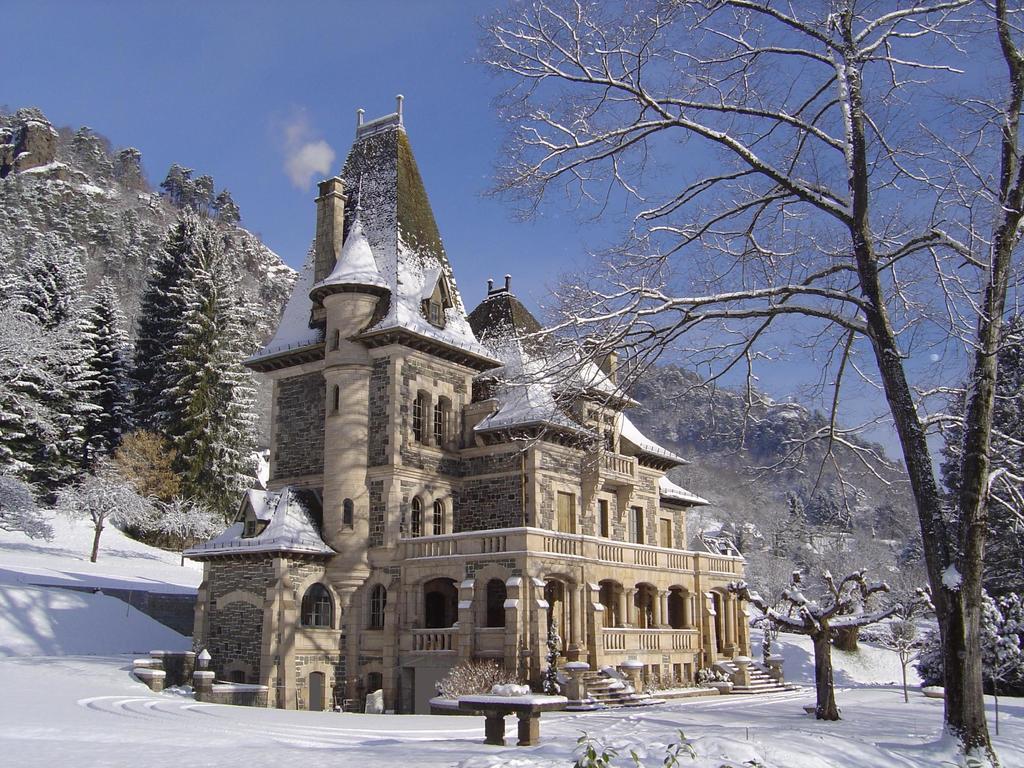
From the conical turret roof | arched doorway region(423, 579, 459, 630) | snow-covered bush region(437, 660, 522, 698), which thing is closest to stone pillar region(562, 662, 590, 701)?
snow-covered bush region(437, 660, 522, 698)

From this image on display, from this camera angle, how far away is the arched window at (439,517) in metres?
30.9

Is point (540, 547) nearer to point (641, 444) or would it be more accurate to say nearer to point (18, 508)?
point (641, 444)

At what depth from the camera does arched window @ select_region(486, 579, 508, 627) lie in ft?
97.7

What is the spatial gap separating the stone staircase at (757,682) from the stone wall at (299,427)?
1533cm

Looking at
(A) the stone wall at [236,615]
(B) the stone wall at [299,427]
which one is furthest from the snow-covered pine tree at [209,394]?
(A) the stone wall at [236,615]

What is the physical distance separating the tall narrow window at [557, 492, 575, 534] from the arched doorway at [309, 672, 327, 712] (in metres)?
9.03

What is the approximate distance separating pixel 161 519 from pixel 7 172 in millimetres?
101351

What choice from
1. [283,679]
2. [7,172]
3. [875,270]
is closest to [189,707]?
[283,679]

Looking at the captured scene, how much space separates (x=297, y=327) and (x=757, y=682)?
20063 millimetres

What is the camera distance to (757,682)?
106 ft

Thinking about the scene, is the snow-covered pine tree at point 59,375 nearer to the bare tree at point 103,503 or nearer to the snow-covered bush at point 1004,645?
the bare tree at point 103,503

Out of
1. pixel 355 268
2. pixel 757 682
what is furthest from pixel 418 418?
pixel 757 682

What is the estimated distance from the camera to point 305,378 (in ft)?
105

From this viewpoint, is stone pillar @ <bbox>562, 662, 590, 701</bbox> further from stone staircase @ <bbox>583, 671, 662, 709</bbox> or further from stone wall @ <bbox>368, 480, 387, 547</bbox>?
stone wall @ <bbox>368, 480, 387, 547</bbox>
